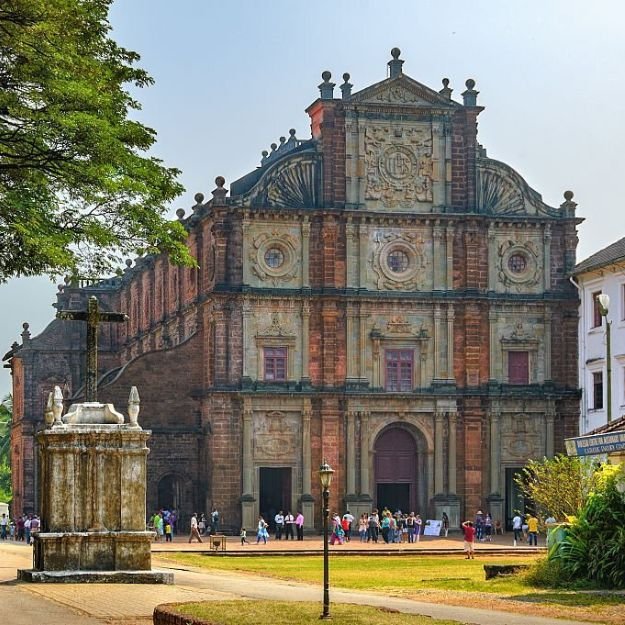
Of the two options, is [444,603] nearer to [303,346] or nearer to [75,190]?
[75,190]

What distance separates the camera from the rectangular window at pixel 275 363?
66.9 m

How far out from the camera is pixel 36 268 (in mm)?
30859

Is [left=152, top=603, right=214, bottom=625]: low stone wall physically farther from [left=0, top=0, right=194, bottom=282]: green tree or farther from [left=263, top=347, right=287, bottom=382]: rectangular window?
[left=263, top=347, right=287, bottom=382]: rectangular window

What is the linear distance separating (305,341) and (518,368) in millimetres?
9664

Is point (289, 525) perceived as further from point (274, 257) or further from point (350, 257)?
point (350, 257)

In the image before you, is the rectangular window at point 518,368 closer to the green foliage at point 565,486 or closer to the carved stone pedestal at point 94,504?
the green foliage at point 565,486

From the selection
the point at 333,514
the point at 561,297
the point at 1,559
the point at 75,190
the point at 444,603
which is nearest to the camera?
the point at 444,603

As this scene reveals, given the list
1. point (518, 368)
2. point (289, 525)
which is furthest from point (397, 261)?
point (289, 525)

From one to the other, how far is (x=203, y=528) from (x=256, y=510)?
2360 mm

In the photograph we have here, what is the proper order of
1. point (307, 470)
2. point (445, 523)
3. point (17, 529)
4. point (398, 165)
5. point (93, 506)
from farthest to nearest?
point (17, 529) → point (398, 165) → point (307, 470) → point (445, 523) → point (93, 506)

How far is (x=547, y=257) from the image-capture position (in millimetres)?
69625

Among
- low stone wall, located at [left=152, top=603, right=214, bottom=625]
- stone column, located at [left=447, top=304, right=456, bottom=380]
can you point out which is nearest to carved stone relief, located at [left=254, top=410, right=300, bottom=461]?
stone column, located at [left=447, top=304, right=456, bottom=380]

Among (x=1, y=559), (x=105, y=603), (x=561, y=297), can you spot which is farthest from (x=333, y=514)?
(x=105, y=603)

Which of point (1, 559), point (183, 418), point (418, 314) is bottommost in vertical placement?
point (1, 559)
